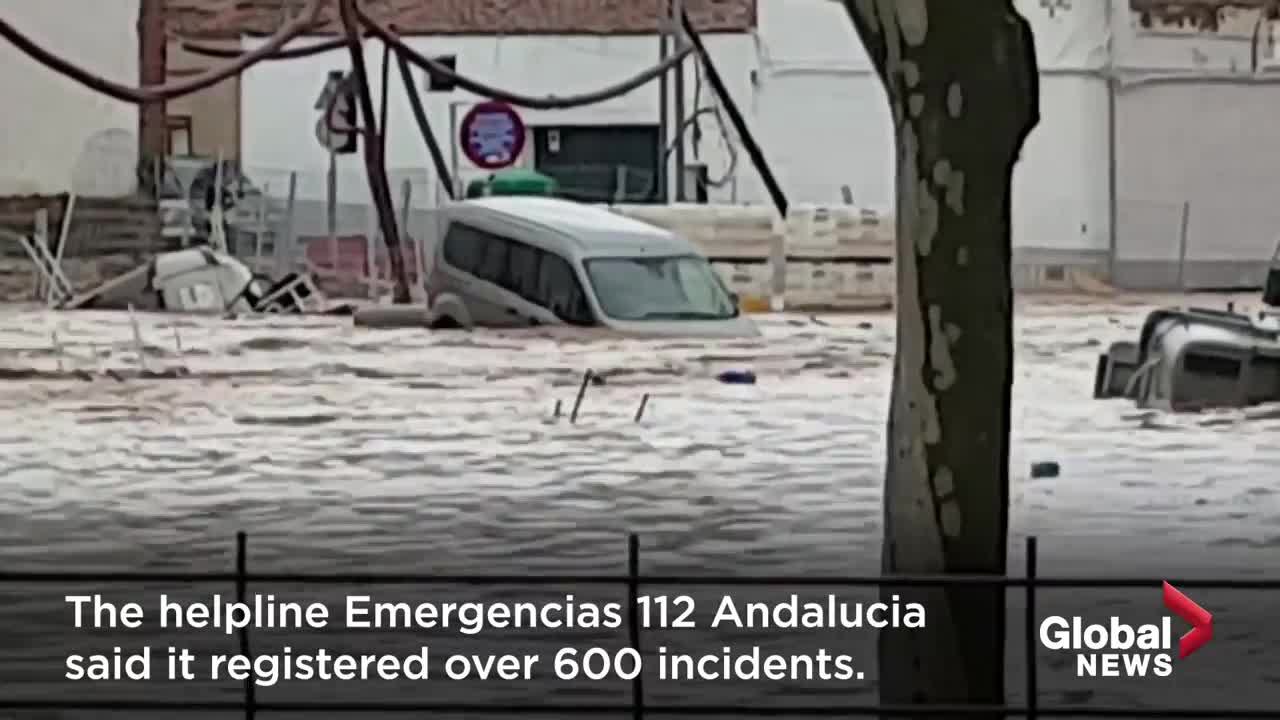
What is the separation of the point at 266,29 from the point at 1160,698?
2346mm

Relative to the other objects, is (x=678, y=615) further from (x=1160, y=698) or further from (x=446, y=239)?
(x=446, y=239)

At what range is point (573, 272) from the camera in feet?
13.6

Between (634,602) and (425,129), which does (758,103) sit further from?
(634,602)

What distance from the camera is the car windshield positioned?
404 centimetres

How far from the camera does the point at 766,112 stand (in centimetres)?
430

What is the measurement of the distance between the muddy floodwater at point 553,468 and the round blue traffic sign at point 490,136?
308 mm

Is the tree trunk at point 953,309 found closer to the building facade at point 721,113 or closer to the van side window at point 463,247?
the building facade at point 721,113

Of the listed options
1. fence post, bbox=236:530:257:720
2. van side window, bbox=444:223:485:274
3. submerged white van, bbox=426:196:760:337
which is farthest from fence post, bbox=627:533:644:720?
van side window, bbox=444:223:485:274

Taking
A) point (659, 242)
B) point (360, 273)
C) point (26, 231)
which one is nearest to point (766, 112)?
point (659, 242)

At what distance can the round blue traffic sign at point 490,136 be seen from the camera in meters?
→ 4.08

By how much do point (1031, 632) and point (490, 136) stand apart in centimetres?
267

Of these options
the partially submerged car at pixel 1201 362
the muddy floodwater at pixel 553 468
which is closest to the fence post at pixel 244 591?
the muddy floodwater at pixel 553 468

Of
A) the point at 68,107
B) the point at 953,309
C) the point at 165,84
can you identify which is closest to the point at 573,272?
the point at 165,84

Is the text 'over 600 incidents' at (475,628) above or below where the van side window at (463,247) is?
below
